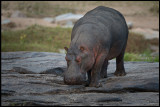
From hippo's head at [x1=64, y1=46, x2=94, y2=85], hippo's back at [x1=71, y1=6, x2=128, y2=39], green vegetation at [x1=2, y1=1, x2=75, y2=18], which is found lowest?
green vegetation at [x1=2, y1=1, x2=75, y2=18]

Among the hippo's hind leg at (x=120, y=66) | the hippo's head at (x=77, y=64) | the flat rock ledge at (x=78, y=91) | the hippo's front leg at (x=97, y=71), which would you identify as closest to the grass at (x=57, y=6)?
the hippo's hind leg at (x=120, y=66)

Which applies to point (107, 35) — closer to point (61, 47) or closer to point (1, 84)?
point (1, 84)

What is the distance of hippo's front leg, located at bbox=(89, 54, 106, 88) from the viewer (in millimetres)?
5125

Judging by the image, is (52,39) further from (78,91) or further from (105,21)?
(78,91)

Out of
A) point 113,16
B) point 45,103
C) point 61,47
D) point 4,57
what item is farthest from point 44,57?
point 61,47

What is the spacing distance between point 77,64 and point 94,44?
19.4 inches

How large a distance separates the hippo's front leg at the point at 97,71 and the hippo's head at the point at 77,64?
1.04ft

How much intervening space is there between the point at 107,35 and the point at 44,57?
3319 mm

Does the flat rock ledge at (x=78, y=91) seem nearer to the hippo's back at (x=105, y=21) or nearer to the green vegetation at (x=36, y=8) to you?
the hippo's back at (x=105, y=21)

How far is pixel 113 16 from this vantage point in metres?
5.82

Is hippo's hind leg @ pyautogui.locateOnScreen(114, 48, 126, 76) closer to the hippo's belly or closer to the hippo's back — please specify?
the hippo's belly

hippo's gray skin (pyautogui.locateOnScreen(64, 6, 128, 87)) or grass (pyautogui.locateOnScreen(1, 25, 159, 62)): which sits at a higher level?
hippo's gray skin (pyautogui.locateOnScreen(64, 6, 128, 87))

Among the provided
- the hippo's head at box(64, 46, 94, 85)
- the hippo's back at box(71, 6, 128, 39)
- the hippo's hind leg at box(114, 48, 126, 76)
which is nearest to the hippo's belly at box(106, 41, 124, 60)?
the hippo's back at box(71, 6, 128, 39)

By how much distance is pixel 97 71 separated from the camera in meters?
5.16
